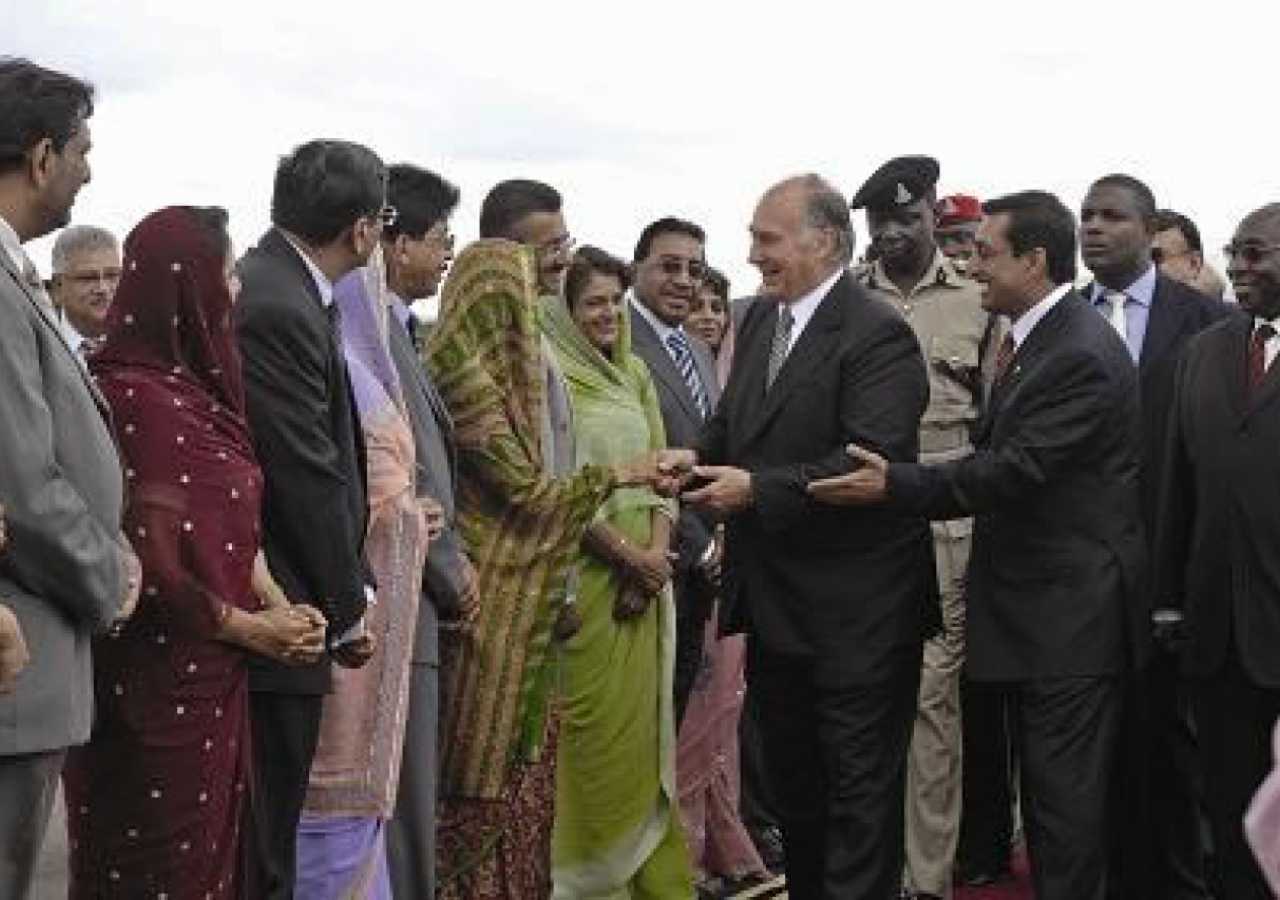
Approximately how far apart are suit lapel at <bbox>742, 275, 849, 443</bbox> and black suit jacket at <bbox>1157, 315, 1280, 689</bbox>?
100cm

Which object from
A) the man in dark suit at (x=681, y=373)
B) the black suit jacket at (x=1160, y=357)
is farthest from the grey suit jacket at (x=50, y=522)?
the black suit jacket at (x=1160, y=357)

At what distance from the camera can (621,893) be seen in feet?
21.0

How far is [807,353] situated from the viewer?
20.1 feet

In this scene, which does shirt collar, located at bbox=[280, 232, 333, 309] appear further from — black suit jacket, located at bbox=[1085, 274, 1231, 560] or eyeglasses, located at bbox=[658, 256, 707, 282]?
eyeglasses, located at bbox=[658, 256, 707, 282]

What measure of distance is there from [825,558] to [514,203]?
4.81ft

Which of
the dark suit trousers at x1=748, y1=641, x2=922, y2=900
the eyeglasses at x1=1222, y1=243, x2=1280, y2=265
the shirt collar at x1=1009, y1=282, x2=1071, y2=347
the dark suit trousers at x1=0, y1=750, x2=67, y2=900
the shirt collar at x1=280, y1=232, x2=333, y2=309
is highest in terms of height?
the eyeglasses at x1=1222, y1=243, x2=1280, y2=265

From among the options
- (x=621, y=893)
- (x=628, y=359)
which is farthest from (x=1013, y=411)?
(x=621, y=893)

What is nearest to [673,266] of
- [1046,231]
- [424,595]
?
[1046,231]

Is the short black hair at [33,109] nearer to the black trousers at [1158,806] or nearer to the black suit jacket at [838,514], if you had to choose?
the black suit jacket at [838,514]

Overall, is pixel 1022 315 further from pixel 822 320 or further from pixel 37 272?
pixel 37 272

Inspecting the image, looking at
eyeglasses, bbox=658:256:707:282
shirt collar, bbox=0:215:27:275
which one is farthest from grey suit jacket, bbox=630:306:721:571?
shirt collar, bbox=0:215:27:275

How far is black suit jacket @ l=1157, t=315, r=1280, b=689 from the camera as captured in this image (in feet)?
18.8

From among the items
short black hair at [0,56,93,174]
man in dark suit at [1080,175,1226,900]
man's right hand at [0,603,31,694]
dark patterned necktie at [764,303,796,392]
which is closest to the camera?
man's right hand at [0,603,31,694]

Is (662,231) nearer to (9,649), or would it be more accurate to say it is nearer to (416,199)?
(416,199)
